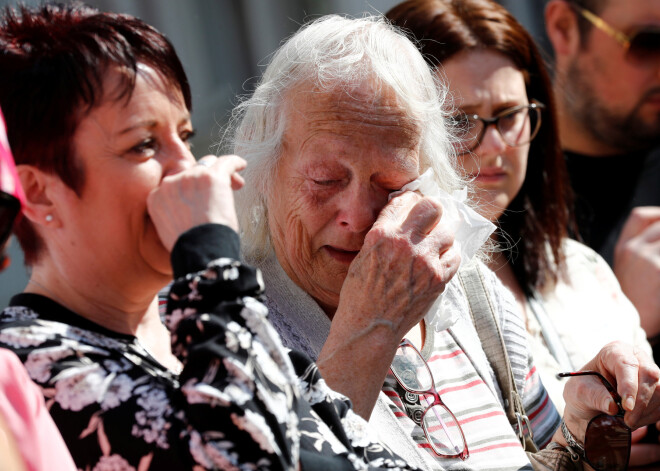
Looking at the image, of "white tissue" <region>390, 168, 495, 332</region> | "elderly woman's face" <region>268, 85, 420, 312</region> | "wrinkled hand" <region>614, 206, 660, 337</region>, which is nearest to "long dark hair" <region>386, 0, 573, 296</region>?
"wrinkled hand" <region>614, 206, 660, 337</region>

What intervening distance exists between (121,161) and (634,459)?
1947 millimetres

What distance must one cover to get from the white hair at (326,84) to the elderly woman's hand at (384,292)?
1.05ft

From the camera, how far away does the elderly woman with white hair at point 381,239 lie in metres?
2.09

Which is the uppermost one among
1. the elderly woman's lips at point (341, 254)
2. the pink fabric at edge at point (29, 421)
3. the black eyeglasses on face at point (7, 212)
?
the black eyeglasses on face at point (7, 212)

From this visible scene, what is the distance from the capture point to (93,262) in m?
1.63

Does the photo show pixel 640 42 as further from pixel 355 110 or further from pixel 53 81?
→ pixel 53 81

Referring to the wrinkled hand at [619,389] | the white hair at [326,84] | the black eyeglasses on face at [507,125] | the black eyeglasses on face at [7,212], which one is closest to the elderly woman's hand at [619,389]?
the wrinkled hand at [619,389]

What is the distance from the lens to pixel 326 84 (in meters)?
2.29

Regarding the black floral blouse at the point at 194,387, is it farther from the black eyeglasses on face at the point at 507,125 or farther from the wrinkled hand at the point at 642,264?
the wrinkled hand at the point at 642,264

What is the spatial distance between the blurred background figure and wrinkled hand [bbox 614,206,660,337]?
2.83 m

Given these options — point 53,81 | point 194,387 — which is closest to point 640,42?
point 53,81

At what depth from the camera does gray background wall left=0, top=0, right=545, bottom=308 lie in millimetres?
5363

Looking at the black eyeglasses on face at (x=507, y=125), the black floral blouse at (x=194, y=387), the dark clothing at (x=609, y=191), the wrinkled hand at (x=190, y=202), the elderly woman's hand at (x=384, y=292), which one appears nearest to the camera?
the black floral blouse at (x=194, y=387)

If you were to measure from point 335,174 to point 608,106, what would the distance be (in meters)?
2.60
